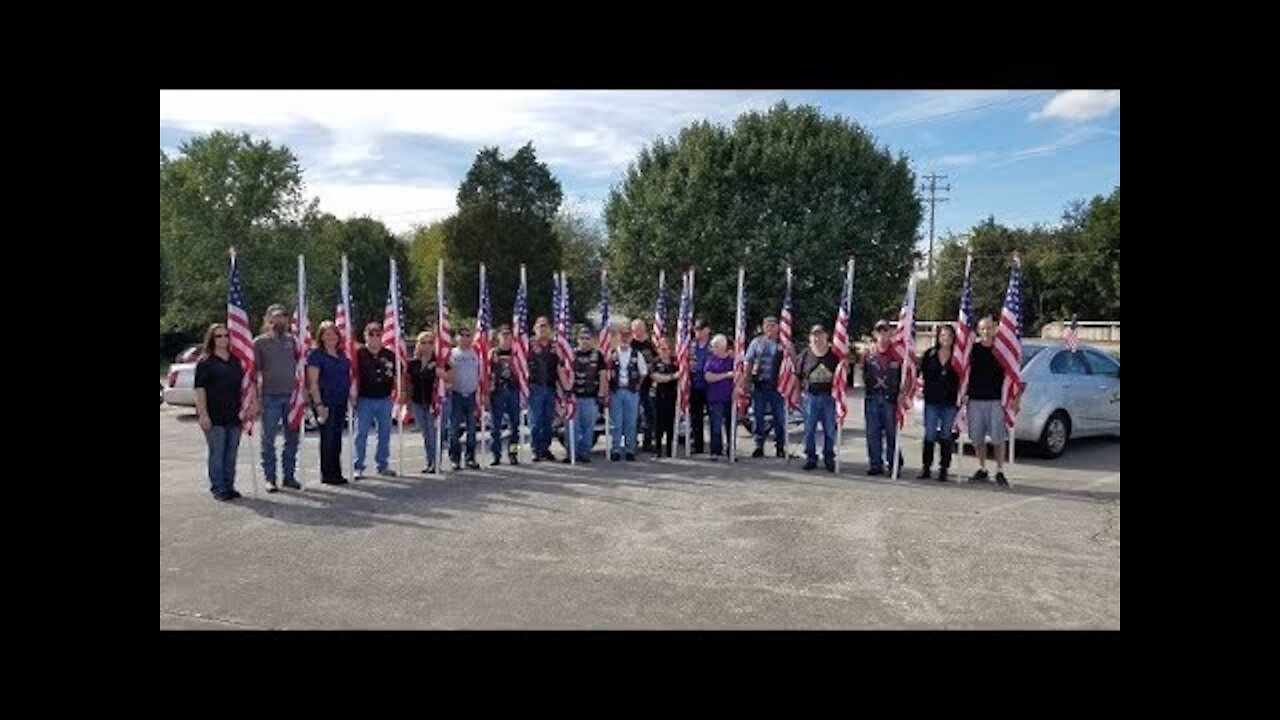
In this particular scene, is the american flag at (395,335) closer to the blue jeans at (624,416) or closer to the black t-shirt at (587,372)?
the black t-shirt at (587,372)

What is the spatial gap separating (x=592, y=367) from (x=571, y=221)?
57.2 metres

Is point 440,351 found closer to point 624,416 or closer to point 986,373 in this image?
point 624,416

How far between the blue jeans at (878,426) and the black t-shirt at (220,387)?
747 cm

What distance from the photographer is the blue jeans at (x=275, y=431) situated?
32.8ft

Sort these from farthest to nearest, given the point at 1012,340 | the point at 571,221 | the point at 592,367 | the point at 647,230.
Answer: the point at 571,221
the point at 647,230
the point at 592,367
the point at 1012,340

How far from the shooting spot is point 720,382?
1234 centimetres

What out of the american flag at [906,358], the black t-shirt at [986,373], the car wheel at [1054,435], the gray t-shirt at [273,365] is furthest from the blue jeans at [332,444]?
the car wheel at [1054,435]

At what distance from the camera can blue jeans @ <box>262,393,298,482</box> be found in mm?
9984

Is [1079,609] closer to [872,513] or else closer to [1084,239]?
[872,513]

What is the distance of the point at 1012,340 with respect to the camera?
33.8 feet

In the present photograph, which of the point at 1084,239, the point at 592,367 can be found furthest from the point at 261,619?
the point at 1084,239

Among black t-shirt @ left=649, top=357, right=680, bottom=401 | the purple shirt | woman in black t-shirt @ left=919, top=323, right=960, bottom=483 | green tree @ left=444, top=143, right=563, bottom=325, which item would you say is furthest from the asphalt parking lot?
green tree @ left=444, top=143, right=563, bottom=325

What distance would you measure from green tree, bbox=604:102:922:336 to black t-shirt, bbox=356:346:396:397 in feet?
64.4

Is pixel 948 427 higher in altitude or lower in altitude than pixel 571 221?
lower
